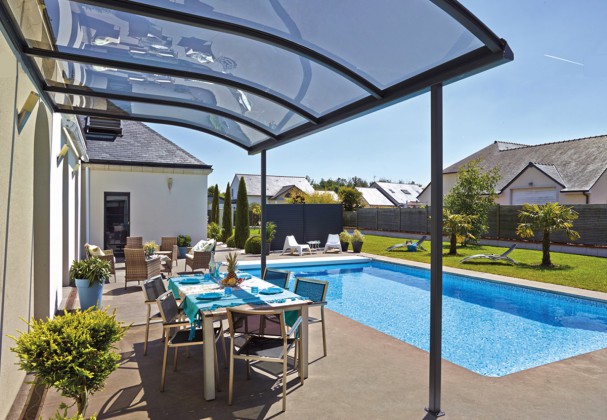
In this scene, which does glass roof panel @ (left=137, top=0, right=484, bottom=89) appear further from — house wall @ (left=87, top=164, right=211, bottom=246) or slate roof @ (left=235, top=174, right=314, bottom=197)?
slate roof @ (left=235, top=174, right=314, bottom=197)

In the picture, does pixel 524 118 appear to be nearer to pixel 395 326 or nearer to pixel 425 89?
pixel 395 326

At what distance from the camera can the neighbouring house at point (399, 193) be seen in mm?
55625

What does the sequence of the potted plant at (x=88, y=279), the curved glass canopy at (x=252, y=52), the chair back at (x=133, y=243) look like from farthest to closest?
the chair back at (x=133, y=243)
the potted plant at (x=88, y=279)
the curved glass canopy at (x=252, y=52)

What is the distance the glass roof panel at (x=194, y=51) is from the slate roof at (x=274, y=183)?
4253 cm

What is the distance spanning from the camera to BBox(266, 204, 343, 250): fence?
793 inches

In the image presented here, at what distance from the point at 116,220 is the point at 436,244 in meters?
13.4

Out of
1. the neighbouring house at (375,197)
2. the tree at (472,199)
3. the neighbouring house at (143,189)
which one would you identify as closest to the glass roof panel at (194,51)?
the neighbouring house at (143,189)

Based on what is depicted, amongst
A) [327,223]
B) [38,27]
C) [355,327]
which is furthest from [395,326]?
[327,223]

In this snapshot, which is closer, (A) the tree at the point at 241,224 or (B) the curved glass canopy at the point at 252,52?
(B) the curved glass canopy at the point at 252,52

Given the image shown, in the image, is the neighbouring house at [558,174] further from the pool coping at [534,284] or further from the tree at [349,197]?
the pool coping at [534,284]

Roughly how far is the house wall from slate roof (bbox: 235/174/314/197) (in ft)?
103

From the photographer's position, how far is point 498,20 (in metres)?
4.77

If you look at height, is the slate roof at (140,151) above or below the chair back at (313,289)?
above

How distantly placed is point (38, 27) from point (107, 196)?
11.8 metres
